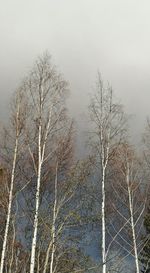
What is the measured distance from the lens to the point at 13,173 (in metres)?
12.8

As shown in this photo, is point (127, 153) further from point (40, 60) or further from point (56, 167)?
point (40, 60)

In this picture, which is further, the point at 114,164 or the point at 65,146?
the point at 114,164

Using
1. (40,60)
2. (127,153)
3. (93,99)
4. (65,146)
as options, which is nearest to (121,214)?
(127,153)

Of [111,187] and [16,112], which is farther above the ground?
[16,112]

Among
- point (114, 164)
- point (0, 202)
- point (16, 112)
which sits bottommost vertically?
point (0, 202)

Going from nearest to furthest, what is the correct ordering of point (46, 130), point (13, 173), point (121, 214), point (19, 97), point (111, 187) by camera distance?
1. point (13, 173)
2. point (46, 130)
3. point (19, 97)
4. point (121, 214)
5. point (111, 187)

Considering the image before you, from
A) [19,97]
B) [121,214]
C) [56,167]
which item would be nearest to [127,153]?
[121,214]

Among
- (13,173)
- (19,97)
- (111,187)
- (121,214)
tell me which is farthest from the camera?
(111,187)

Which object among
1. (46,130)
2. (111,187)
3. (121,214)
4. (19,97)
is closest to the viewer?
(46,130)

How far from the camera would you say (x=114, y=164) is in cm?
1678

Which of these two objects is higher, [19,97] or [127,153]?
[19,97]

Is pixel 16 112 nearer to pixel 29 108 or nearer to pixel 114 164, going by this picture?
pixel 29 108

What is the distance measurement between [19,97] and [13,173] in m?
3.49

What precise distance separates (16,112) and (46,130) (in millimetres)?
1384
